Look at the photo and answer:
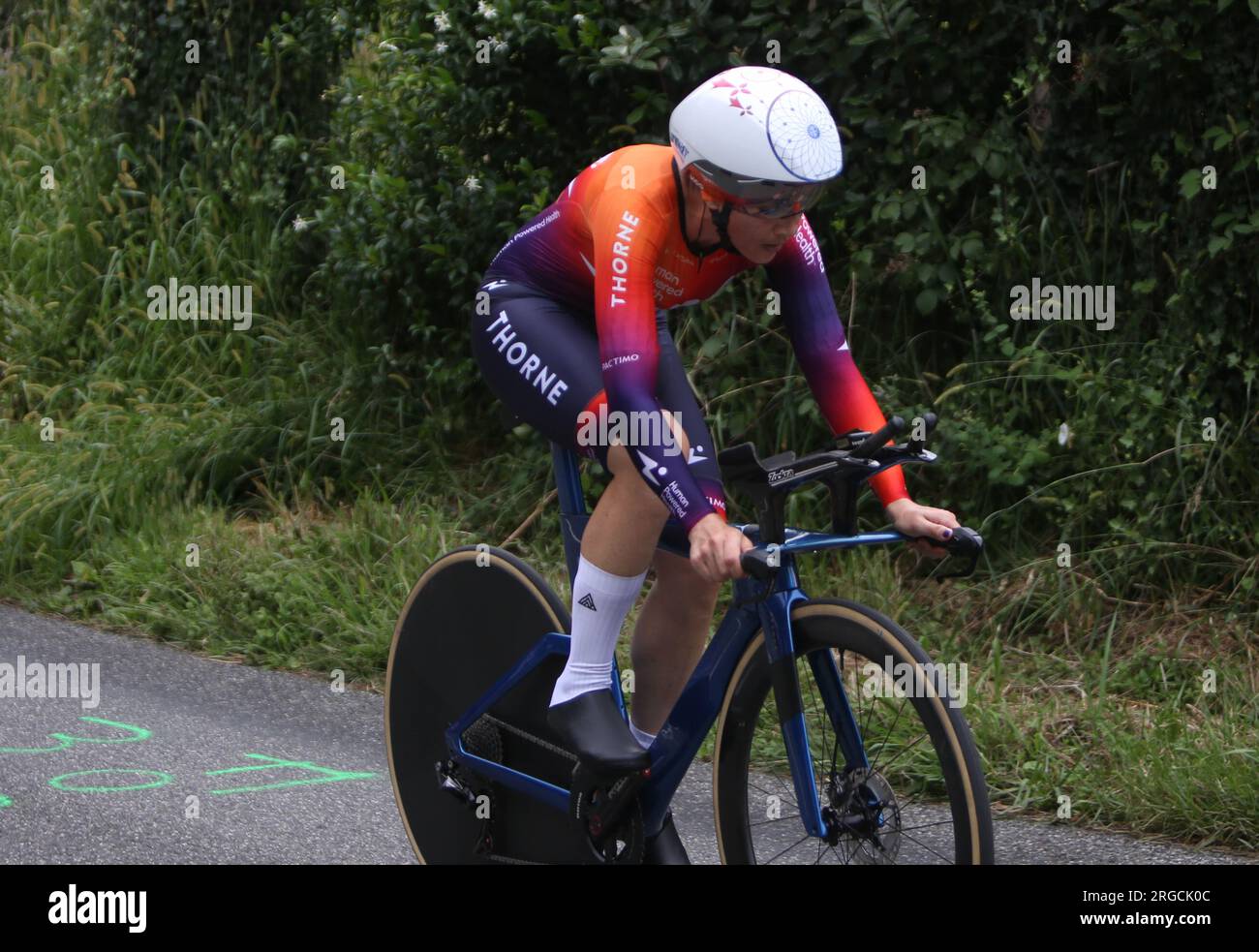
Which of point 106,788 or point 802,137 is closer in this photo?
point 802,137

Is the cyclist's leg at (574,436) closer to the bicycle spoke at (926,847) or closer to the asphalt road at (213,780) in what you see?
the asphalt road at (213,780)

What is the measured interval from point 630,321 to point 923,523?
2.42 feet

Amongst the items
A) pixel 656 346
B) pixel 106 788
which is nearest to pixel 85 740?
pixel 106 788

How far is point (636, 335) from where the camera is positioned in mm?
3443

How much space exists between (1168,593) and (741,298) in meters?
2.51

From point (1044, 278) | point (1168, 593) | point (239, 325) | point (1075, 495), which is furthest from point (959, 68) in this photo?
point (239, 325)

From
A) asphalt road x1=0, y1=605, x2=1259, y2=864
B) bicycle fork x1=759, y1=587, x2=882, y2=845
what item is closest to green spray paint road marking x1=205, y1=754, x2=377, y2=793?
asphalt road x1=0, y1=605, x2=1259, y2=864

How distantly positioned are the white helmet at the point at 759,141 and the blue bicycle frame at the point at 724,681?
625mm

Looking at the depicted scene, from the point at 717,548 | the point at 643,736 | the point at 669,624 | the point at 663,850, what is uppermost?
the point at 717,548

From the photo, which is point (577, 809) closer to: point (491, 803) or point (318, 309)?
point (491, 803)

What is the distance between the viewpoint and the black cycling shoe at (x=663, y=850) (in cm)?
372

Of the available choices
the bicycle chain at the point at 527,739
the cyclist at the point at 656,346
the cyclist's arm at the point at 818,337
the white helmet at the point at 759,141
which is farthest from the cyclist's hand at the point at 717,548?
the bicycle chain at the point at 527,739

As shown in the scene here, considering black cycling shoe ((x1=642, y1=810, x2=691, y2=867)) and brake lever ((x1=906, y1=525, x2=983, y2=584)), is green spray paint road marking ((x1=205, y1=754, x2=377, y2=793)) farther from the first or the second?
brake lever ((x1=906, y1=525, x2=983, y2=584))

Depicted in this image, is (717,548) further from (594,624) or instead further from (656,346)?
(594,624)
